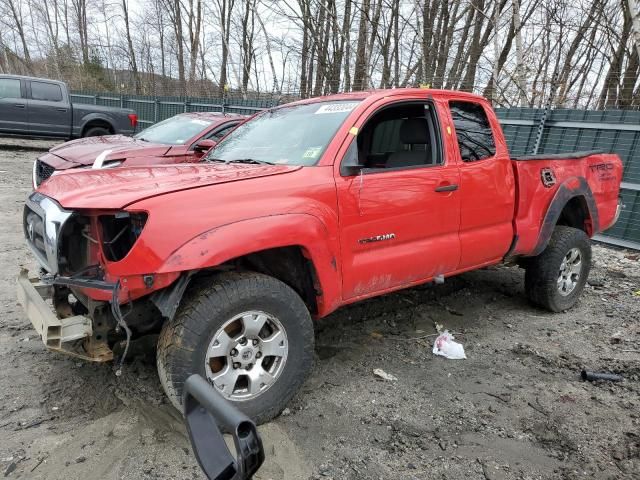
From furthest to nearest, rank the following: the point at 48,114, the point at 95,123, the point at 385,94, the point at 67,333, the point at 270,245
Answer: the point at 95,123, the point at 48,114, the point at 385,94, the point at 270,245, the point at 67,333

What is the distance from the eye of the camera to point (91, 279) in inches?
97.6

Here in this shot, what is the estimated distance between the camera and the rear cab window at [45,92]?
12.7 metres

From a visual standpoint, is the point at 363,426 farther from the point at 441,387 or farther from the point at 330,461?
the point at 441,387

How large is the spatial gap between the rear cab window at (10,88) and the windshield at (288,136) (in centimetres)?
1134

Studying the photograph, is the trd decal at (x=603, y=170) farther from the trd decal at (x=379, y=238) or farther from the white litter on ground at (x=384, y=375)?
the white litter on ground at (x=384, y=375)

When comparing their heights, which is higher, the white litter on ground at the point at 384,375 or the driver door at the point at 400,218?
the driver door at the point at 400,218

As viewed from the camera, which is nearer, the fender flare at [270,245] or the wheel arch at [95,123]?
the fender flare at [270,245]

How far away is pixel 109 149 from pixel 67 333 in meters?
4.87

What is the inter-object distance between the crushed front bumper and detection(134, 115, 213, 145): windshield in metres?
4.81

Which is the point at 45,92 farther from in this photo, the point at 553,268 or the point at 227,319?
the point at 553,268

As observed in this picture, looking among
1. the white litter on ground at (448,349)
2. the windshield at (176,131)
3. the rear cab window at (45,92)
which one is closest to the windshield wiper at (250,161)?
the white litter on ground at (448,349)

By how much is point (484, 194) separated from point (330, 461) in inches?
93.1

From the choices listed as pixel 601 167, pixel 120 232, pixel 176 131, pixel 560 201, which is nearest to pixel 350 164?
pixel 120 232

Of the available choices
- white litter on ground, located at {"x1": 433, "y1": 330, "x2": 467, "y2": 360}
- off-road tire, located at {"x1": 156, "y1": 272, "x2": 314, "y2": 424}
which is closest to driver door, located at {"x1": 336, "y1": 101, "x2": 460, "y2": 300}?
off-road tire, located at {"x1": 156, "y1": 272, "x2": 314, "y2": 424}
